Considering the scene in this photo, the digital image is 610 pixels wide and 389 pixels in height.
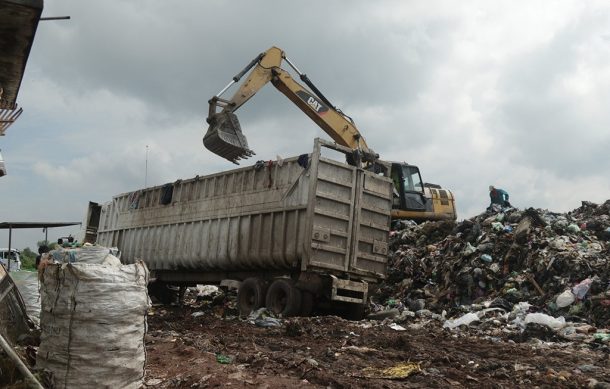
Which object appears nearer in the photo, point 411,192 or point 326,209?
point 326,209

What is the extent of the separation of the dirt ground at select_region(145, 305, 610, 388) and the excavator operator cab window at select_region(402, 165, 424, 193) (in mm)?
7638

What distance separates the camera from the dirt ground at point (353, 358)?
4.39 metres

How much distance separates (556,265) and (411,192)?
18.9 ft

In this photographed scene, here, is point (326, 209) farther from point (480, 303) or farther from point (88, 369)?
point (88, 369)

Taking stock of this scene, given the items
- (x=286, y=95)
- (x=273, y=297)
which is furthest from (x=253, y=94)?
(x=273, y=297)

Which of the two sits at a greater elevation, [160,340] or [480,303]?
[480,303]

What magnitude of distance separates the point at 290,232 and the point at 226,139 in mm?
2952

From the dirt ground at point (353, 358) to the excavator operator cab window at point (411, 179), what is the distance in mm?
7638

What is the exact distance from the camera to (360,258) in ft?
30.9

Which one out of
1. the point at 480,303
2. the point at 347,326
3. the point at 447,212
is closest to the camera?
the point at 347,326

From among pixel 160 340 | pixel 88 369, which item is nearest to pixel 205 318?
pixel 160 340

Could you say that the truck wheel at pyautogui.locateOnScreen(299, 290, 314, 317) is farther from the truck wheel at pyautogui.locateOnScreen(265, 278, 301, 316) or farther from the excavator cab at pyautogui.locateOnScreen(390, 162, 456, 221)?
the excavator cab at pyautogui.locateOnScreen(390, 162, 456, 221)

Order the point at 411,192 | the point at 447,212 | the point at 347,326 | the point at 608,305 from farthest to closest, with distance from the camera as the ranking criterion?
the point at 447,212 → the point at 411,192 → the point at 608,305 → the point at 347,326

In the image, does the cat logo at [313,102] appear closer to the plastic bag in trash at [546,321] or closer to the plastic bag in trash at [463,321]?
the plastic bag in trash at [463,321]
